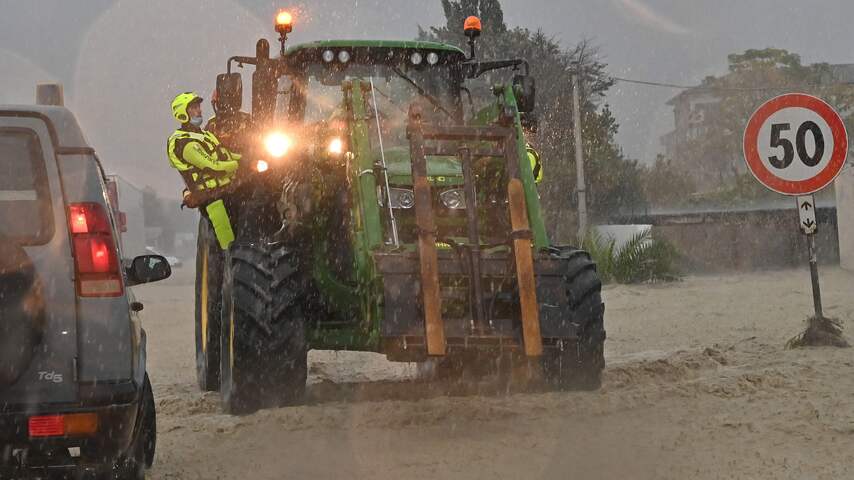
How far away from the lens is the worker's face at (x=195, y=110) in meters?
9.77

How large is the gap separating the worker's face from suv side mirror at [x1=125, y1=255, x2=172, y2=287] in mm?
4397

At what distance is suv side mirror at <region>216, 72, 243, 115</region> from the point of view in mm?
8516

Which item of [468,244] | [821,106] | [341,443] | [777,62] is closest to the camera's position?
[341,443]

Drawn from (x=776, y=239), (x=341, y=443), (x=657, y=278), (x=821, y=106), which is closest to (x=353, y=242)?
(x=341, y=443)

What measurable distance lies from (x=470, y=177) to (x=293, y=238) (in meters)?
1.35

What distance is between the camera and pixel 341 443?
682 cm

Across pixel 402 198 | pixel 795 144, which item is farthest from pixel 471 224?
pixel 795 144

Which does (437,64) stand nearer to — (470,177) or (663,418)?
(470,177)

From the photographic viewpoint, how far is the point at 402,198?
27.0 ft

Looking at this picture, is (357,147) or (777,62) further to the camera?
(777,62)

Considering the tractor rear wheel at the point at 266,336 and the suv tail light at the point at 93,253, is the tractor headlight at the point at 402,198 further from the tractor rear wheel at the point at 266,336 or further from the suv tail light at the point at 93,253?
the suv tail light at the point at 93,253

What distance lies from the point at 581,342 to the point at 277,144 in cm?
275

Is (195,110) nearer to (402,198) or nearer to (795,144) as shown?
(402,198)

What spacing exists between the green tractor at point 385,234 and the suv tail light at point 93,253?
2.85 m
